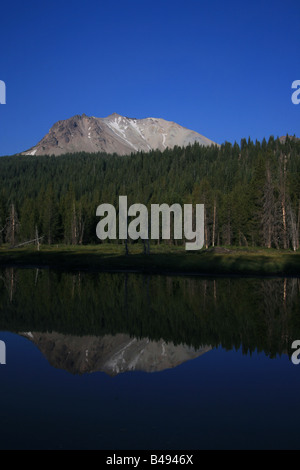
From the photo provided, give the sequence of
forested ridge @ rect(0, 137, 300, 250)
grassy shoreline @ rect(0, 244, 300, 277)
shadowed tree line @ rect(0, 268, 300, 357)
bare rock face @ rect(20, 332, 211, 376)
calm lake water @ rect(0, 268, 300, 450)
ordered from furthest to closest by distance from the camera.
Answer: forested ridge @ rect(0, 137, 300, 250) → grassy shoreline @ rect(0, 244, 300, 277) → shadowed tree line @ rect(0, 268, 300, 357) → bare rock face @ rect(20, 332, 211, 376) → calm lake water @ rect(0, 268, 300, 450)

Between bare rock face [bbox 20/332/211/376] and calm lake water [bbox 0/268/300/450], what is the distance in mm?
38

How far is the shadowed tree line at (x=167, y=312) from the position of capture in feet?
58.4

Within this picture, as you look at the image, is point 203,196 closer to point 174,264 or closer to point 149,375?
point 174,264

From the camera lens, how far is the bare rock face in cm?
1395

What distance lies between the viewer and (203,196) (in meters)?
98.9

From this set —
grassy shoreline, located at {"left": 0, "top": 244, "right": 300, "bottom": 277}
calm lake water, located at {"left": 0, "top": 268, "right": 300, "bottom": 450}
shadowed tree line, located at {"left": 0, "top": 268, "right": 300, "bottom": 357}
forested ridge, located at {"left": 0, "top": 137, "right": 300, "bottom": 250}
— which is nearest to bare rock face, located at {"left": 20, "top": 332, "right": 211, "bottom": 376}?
calm lake water, located at {"left": 0, "top": 268, "right": 300, "bottom": 450}

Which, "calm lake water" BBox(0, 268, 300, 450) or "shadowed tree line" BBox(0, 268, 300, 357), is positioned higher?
"shadowed tree line" BBox(0, 268, 300, 357)

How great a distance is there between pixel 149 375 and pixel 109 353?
2.41 metres

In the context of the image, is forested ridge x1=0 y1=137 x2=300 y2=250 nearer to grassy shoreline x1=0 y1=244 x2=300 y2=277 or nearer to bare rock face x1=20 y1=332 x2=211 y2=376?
grassy shoreline x1=0 y1=244 x2=300 y2=277

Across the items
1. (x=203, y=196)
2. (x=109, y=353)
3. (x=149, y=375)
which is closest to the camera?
(x=149, y=375)

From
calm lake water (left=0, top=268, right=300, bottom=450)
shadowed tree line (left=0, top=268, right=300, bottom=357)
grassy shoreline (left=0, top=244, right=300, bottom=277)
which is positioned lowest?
calm lake water (left=0, top=268, right=300, bottom=450)

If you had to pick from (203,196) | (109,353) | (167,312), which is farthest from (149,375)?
(203,196)

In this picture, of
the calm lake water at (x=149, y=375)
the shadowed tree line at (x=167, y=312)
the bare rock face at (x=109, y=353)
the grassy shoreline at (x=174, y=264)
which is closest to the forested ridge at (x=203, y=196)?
the grassy shoreline at (x=174, y=264)
